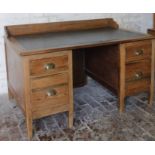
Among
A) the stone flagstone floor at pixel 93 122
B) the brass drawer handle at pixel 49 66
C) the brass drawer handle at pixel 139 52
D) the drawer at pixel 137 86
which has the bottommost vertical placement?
the stone flagstone floor at pixel 93 122

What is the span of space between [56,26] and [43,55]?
854 mm

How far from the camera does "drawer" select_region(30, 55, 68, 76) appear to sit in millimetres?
2037

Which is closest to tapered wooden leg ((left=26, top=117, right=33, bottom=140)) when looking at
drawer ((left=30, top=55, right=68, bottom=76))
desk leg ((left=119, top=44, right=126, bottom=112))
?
drawer ((left=30, top=55, right=68, bottom=76))

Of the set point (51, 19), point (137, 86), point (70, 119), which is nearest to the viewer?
point (70, 119)

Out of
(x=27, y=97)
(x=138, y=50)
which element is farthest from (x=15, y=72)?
(x=138, y=50)

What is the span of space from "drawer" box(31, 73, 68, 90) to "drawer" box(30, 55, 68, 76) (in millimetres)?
40

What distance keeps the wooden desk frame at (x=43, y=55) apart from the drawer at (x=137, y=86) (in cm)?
2

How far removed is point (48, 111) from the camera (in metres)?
2.21

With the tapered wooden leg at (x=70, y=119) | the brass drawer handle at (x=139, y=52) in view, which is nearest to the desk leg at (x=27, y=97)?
the tapered wooden leg at (x=70, y=119)

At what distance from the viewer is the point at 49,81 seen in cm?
213

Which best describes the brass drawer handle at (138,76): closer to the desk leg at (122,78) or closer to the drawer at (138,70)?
the drawer at (138,70)

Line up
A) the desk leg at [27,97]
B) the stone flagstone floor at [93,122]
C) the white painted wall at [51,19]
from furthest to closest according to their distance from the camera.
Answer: the white painted wall at [51,19], the stone flagstone floor at [93,122], the desk leg at [27,97]

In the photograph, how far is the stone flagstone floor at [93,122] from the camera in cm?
223

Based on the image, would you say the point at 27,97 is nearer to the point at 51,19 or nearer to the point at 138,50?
the point at 138,50
